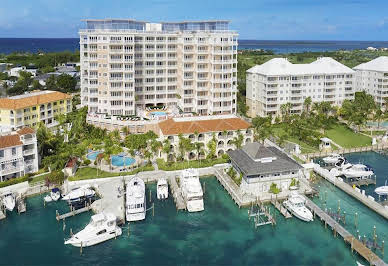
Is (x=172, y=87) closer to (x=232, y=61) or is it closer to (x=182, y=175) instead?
(x=232, y=61)

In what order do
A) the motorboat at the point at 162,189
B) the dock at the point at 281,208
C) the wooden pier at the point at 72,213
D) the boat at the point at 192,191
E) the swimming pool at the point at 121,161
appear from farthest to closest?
the swimming pool at the point at 121,161 → the motorboat at the point at 162,189 → the boat at the point at 192,191 → the dock at the point at 281,208 → the wooden pier at the point at 72,213

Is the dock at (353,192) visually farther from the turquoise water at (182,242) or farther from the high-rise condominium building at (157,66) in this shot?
the high-rise condominium building at (157,66)

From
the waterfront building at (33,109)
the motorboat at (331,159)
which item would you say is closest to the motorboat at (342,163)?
the motorboat at (331,159)

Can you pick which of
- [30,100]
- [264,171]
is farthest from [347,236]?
[30,100]

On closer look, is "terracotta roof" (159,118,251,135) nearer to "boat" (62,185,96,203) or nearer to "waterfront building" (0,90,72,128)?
"boat" (62,185,96,203)

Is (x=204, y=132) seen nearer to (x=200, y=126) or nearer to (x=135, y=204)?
(x=200, y=126)
